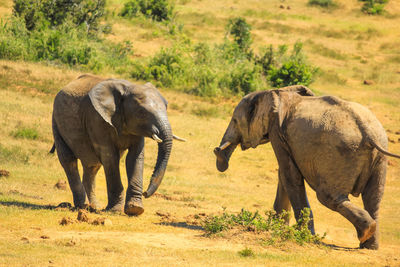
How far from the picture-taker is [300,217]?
30.3 ft

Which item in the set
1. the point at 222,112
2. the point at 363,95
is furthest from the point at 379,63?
the point at 222,112

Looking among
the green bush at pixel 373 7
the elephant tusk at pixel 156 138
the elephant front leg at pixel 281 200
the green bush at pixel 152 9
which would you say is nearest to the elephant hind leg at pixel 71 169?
the elephant tusk at pixel 156 138

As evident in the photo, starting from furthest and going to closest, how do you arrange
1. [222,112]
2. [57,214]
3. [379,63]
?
[379,63], [222,112], [57,214]

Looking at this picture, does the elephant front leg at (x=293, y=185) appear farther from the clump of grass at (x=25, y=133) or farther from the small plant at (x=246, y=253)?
the clump of grass at (x=25, y=133)

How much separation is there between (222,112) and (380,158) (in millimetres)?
13632

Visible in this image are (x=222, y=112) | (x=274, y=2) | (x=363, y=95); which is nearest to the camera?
(x=222, y=112)

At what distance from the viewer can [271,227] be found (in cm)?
895

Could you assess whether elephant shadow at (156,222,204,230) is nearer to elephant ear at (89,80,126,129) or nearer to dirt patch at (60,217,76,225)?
dirt patch at (60,217,76,225)

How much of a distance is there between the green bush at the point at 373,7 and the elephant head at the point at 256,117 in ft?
119

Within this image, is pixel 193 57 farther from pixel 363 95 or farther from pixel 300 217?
pixel 300 217

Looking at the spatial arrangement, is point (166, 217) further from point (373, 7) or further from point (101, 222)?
point (373, 7)

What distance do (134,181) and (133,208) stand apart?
429 mm

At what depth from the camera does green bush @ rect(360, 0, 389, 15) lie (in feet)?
145

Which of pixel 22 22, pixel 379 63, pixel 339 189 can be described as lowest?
pixel 379 63
